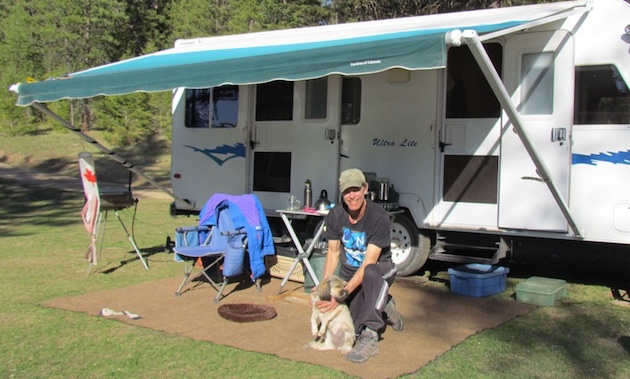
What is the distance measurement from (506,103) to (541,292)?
1913 mm

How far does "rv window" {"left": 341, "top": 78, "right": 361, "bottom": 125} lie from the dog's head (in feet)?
10.0

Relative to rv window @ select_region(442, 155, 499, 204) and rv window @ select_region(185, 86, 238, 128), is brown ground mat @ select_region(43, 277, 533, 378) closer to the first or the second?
rv window @ select_region(442, 155, 499, 204)

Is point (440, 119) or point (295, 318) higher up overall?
point (440, 119)

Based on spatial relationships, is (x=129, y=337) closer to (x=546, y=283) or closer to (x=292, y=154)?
(x=292, y=154)

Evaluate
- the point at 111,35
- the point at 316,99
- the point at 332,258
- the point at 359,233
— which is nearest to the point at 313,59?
the point at 359,233

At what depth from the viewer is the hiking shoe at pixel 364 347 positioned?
4188 millimetres

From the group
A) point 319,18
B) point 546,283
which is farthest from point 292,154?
point 319,18

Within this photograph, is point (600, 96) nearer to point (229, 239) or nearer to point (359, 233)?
point (359, 233)

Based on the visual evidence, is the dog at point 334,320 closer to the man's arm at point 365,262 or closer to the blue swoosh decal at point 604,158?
the man's arm at point 365,262

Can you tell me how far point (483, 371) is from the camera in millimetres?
4070

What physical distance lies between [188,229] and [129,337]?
168cm

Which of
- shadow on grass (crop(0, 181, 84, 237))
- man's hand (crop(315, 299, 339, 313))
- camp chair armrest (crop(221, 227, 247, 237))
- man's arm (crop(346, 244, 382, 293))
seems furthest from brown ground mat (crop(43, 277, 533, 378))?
shadow on grass (crop(0, 181, 84, 237))

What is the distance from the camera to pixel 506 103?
4699 mm

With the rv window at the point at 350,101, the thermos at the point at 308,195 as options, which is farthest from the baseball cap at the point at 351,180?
the rv window at the point at 350,101
